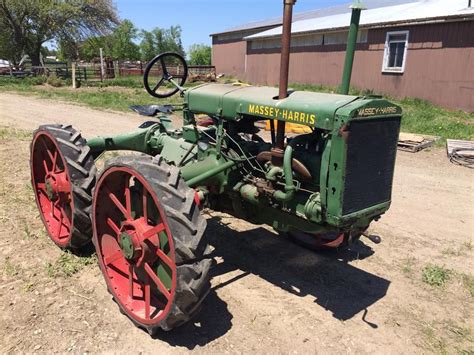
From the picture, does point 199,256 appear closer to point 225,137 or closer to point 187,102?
point 225,137

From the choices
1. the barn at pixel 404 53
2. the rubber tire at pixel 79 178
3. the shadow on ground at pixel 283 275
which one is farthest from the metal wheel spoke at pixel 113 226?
the barn at pixel 404 53

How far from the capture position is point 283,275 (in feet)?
12.6

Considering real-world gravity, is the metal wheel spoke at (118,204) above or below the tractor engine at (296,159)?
below

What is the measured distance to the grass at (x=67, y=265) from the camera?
3.66 meters

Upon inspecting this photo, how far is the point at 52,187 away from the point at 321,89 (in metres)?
16.9

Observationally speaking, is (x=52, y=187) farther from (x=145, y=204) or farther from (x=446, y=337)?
(x=446, y=337)

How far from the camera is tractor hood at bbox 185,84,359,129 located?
283cm

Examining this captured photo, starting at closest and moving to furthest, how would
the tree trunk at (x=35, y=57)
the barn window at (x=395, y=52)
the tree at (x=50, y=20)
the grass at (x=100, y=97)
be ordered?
1. the grass at (x=100, y=97)
2. the barn window at (x=395, y=52)
3. the tree at (x=50, y=20)
4. the tree trunk at (x=35, y=57)

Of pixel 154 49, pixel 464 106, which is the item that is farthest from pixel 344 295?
pixel 154 49

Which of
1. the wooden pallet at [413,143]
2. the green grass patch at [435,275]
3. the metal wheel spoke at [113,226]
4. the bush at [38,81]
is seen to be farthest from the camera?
the bush at [38,81]

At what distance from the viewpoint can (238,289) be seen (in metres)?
A: 3.57

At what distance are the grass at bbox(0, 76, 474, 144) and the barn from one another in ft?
1.70

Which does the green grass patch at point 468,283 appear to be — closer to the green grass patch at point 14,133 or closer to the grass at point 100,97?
the green grass patch at point 14,133

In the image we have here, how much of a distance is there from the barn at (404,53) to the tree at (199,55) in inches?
1754
